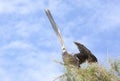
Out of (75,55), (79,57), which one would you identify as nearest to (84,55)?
(79,57)

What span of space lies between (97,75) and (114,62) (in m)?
0.47

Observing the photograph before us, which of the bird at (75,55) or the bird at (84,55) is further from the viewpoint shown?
the bird at (84,55)

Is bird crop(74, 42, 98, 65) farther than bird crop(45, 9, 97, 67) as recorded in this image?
Yes

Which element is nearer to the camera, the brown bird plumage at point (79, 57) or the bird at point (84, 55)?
the brown bird plumage at point (79, 57)

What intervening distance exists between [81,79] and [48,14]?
1471mm

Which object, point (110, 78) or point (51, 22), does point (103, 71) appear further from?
point (51, 22)

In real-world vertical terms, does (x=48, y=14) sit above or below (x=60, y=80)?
above

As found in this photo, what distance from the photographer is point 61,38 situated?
34.6ft

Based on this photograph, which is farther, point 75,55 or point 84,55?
point 84,55

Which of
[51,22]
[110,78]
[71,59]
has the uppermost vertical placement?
[51,22]

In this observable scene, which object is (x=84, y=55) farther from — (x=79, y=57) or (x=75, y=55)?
(x=75, y=55)

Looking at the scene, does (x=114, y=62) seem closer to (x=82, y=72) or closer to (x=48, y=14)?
(x=82, y=72)

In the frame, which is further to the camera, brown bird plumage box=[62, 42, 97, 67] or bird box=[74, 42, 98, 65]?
bird box=[74, 42, 98, 65]

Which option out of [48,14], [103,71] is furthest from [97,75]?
[48,14]
